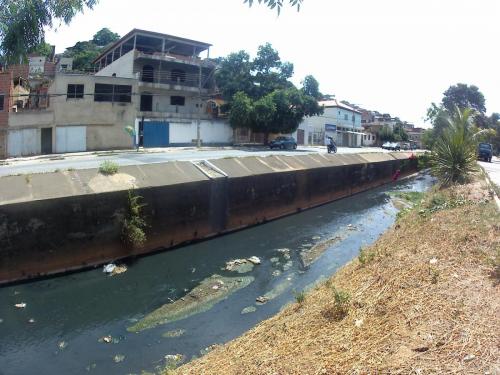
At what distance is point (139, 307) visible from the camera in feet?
35.2

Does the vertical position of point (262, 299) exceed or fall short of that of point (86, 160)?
it falls short

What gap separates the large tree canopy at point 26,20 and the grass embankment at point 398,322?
16.3 ft

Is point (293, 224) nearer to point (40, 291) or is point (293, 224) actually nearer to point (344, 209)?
point (344, 209)

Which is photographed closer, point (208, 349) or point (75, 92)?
point (208, 349)

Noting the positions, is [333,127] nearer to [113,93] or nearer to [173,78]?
[173,78]

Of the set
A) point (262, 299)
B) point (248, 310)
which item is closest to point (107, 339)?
point (248, 310)

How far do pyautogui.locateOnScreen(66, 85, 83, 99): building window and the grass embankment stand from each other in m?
31.1

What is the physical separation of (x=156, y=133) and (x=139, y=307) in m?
30.2

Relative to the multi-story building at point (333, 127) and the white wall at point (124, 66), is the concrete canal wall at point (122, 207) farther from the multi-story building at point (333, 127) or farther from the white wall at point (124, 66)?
the multi-story building at point (333, 127)

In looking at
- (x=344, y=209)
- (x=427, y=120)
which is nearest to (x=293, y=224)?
(x=344, y=209)

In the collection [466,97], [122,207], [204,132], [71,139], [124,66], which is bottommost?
[122,207]

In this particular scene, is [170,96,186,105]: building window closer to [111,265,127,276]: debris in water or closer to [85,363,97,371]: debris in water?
[111,265,127,276]: debris in water

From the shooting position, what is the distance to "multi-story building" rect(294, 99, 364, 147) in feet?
201

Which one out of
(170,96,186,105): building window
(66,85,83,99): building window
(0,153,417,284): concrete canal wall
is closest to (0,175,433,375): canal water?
(0,153,417,284): concrete canal wall
